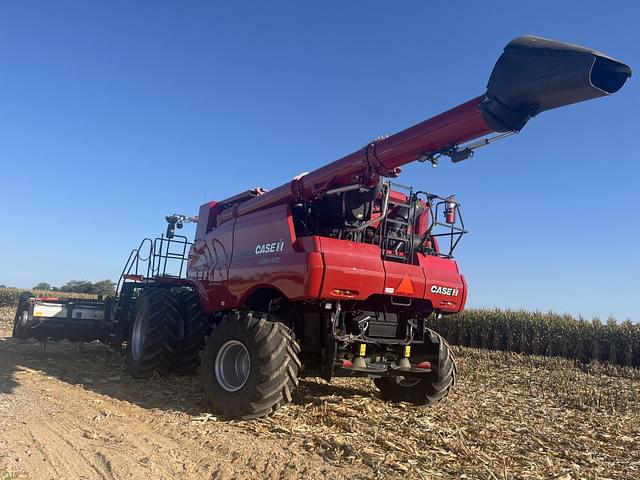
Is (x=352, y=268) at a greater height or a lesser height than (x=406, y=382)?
greater

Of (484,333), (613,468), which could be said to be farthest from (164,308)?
(484,333)

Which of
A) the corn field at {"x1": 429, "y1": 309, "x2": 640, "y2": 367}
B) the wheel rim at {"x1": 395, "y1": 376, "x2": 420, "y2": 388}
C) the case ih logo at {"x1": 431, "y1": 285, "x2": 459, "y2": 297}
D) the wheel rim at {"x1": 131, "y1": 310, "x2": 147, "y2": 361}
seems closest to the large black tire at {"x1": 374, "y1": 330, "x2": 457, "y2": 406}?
the wheel rim at {"x1": 395, "y1": 376, "x2": 420, "y2": 388}

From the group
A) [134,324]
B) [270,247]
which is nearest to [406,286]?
[270,247]

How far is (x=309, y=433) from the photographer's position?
207 inches

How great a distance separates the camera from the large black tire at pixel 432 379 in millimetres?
7000

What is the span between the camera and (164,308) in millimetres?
8133

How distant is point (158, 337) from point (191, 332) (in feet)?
1.69

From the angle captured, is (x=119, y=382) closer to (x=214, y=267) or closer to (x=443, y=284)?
(x=214, y=267)

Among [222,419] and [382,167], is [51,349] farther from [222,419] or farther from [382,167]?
[382,167]

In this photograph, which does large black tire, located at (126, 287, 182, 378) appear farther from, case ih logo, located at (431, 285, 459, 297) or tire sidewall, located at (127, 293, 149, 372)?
case ih logo, located at (431, 285, 459, 297)

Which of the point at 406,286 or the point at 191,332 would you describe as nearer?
the point at 406,286

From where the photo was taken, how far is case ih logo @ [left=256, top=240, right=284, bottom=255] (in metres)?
6.13

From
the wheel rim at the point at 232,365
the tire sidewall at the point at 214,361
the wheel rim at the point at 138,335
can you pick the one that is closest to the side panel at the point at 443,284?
the tire sidewall at the point at 214,361

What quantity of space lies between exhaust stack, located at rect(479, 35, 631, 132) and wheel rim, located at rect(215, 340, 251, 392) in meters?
3.96
